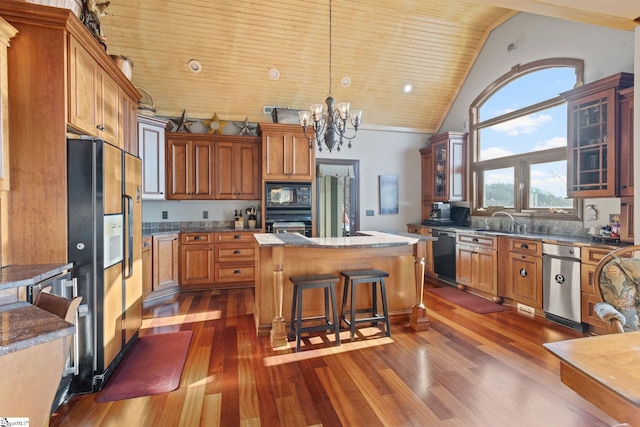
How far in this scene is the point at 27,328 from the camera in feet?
3.92

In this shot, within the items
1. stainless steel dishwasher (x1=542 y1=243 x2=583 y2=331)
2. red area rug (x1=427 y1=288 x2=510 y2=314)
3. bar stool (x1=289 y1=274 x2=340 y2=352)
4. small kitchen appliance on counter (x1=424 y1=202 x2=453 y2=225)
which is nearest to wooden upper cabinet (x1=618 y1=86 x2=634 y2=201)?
stainless steel dishwasher (x1=542 y1=243 x2=583 y2=331)

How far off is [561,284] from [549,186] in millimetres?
1535

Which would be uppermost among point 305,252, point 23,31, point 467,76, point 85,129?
point 467,76

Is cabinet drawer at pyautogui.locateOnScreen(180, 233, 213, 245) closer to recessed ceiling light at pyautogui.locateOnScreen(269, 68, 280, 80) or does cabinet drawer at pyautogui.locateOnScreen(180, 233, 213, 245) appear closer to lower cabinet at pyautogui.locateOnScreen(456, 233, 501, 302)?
recessed ceiling light at pyautogui.locateOnScreen(269, 68, 280, 80)

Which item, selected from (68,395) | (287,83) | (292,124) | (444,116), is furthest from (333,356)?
(444,116)

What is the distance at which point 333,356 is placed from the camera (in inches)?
110

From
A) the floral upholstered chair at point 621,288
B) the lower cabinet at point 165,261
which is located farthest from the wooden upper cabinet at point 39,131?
the floral upholstered chair at point 621,288

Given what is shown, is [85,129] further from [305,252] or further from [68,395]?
[305,252]

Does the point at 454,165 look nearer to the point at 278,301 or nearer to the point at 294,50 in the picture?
the point at 294,50

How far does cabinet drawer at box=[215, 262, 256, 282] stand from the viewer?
496cm

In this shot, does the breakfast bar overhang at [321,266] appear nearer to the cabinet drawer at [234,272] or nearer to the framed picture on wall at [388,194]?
the cabinet drawer at [234,272]

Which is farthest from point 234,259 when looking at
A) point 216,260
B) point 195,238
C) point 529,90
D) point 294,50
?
point 529,90

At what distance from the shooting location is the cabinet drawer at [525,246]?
3.69 meters

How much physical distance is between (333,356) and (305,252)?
102cm
